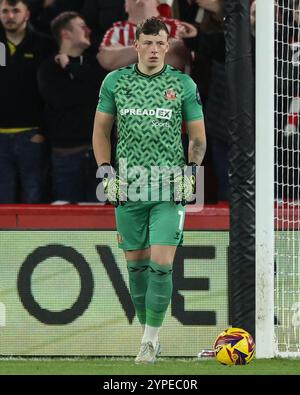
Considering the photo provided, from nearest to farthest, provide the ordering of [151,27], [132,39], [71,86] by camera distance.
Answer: [151,27], [132,39], [71,86]

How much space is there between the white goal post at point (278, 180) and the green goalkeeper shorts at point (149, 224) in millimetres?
694

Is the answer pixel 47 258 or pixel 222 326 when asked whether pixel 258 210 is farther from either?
pixel 47 258

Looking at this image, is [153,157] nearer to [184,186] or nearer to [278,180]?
[184,186]

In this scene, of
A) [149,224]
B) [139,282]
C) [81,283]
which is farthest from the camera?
[81,283]

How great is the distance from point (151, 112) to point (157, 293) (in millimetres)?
1089

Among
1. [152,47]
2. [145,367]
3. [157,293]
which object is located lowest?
[145,367]

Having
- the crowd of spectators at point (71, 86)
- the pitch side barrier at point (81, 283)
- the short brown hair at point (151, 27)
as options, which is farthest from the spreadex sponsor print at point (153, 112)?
the crowd of spectators at point (71, 86)

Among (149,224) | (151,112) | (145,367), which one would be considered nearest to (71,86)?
(151,112)

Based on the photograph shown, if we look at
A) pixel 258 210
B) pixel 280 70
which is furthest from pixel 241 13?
pixel 258 210

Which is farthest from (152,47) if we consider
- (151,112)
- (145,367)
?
(145,367)

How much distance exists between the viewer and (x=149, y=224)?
700 cm

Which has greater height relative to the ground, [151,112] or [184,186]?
[151,112]

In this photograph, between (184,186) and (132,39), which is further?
(132,39)

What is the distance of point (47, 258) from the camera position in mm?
8086
